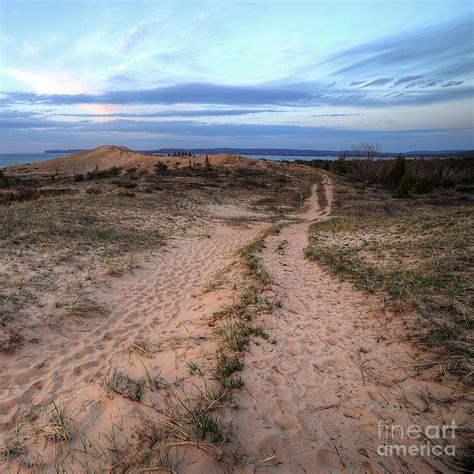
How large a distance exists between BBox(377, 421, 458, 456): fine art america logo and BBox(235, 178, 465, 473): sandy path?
0.19 ft

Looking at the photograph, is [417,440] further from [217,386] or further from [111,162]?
[111,162]

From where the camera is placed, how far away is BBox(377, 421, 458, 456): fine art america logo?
107 inches

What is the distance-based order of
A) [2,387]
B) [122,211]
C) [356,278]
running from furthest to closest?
[122,211] → [356,278] → [2,387]

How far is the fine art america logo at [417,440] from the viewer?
2719 mm

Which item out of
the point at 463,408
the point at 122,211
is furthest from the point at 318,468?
the point at 122,211

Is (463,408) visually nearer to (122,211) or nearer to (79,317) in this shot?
(79,317)

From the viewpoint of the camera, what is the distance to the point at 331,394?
354 centimetres

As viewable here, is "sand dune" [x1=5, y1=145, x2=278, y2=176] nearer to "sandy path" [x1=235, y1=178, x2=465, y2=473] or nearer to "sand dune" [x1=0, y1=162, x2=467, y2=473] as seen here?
"sand dune" [x1=0, y1=162, x2=467, y2=473]

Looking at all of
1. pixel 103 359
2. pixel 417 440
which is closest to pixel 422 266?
pixel 417 440

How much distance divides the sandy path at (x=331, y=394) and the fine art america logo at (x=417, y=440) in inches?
2.3

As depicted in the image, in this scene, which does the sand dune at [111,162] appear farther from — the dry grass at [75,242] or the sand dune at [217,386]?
the sand dune at [217,386]

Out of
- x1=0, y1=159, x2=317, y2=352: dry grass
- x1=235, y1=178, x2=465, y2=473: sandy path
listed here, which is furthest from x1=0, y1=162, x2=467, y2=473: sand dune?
x1=0, y1=159, x2=317, y2=352: dry grass

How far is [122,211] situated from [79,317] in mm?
11707

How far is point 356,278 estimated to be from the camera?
24.3 feet
